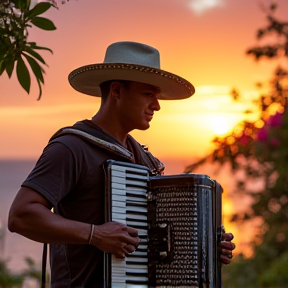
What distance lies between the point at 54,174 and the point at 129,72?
1.88ft

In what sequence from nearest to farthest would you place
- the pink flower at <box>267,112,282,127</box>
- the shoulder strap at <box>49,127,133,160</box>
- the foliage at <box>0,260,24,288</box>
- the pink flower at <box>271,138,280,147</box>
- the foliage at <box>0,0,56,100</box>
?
the foliage at <box>0,0,56,100</box> → the shoulder strap at <box>49,127,133,160</box> → the foliage at <box>0,260,24,288</box> → the pink flower at <box>267,112,282,127</box> → the pink flower at <box>271,138,280,147</box>

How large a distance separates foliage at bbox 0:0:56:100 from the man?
1.43ft

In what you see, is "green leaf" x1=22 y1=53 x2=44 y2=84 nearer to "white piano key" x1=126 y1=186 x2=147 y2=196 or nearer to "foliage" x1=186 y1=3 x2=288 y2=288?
"white piano key" x1=126 y1=186 x2=147 y2=196

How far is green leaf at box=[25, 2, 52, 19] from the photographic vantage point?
3.35m

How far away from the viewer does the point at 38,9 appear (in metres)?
3.36

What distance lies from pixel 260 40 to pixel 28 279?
3689 mm

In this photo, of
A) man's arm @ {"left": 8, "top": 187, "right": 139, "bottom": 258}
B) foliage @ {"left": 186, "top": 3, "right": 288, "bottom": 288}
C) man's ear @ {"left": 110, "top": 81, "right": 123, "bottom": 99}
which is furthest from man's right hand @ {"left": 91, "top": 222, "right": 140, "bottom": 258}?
foliage @ {"left": 186, "top": 3, "right": 288, "bottom": 288}

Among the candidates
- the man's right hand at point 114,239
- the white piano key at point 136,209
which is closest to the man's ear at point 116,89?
the white piano key at point 136,209

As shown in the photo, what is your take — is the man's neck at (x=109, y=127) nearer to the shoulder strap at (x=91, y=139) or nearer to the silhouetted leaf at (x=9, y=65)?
the shoulder strap at (x=91, y=139)

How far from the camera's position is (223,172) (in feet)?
27.4

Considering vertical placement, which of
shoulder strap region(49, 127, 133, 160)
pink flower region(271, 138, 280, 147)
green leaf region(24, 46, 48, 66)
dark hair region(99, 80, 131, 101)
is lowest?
shoulder strap region(49, 127, 133, 160)

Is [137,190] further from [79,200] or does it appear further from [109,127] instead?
[109,127]

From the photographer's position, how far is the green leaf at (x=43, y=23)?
132 inches

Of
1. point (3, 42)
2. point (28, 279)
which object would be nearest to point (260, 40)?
point (28, 279)
